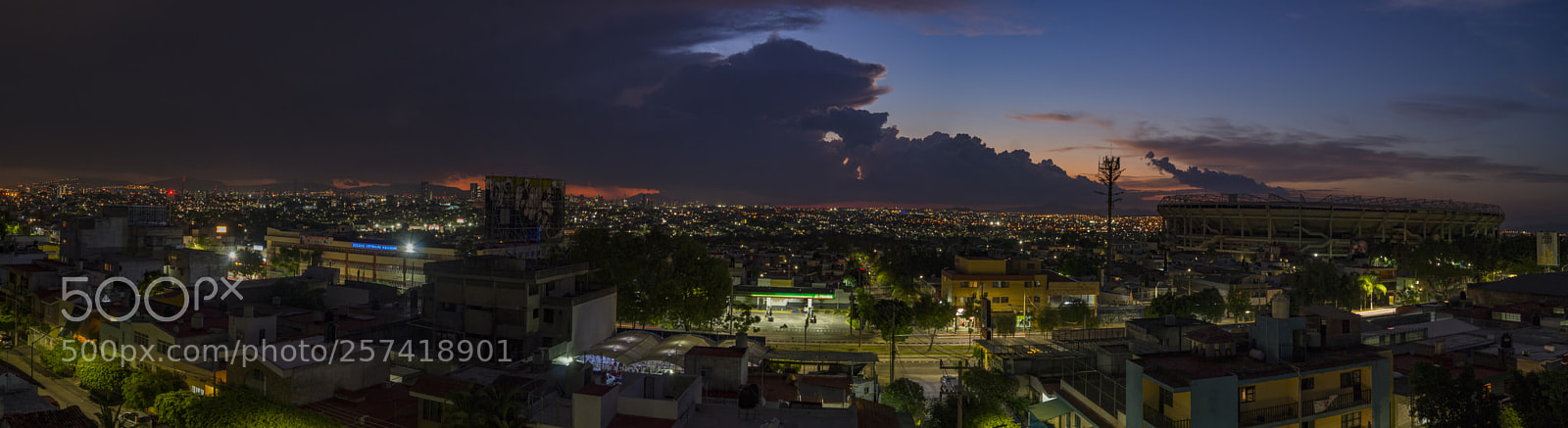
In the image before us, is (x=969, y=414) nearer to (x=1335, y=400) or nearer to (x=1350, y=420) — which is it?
(x=1335, y=400)

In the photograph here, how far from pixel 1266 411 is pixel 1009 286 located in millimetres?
30110

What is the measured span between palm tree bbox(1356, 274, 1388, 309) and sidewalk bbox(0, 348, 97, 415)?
224 ft

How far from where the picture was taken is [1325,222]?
302 feet

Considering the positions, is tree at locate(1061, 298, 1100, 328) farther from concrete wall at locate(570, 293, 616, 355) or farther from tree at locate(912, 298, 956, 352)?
concrete wall at locate(570, 293, 616, 355)

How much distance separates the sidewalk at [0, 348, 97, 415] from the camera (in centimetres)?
2531

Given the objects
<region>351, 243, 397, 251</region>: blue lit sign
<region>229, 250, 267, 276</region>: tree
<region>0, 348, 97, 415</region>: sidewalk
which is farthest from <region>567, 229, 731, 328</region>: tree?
<region>351, 243, 397, 251</region>: blue lit sign

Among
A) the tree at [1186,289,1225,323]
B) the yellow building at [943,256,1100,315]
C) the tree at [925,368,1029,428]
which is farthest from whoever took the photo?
the yellow building at [943,256,1100,315]

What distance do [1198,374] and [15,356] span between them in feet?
154

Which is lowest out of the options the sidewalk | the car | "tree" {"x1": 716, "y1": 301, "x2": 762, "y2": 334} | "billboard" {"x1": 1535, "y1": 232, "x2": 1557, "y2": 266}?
the sidewalk

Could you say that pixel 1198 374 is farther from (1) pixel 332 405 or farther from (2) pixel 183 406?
(2) pixel 183 406

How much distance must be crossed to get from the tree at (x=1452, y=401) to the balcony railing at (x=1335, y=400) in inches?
42.1

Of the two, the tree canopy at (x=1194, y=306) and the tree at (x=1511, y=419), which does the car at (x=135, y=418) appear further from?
the tree canopy at (x=1194, y=306)

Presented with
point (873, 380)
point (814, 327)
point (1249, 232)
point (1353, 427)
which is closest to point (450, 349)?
point (873, 380)

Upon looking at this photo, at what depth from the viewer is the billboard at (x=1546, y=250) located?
5519cm
